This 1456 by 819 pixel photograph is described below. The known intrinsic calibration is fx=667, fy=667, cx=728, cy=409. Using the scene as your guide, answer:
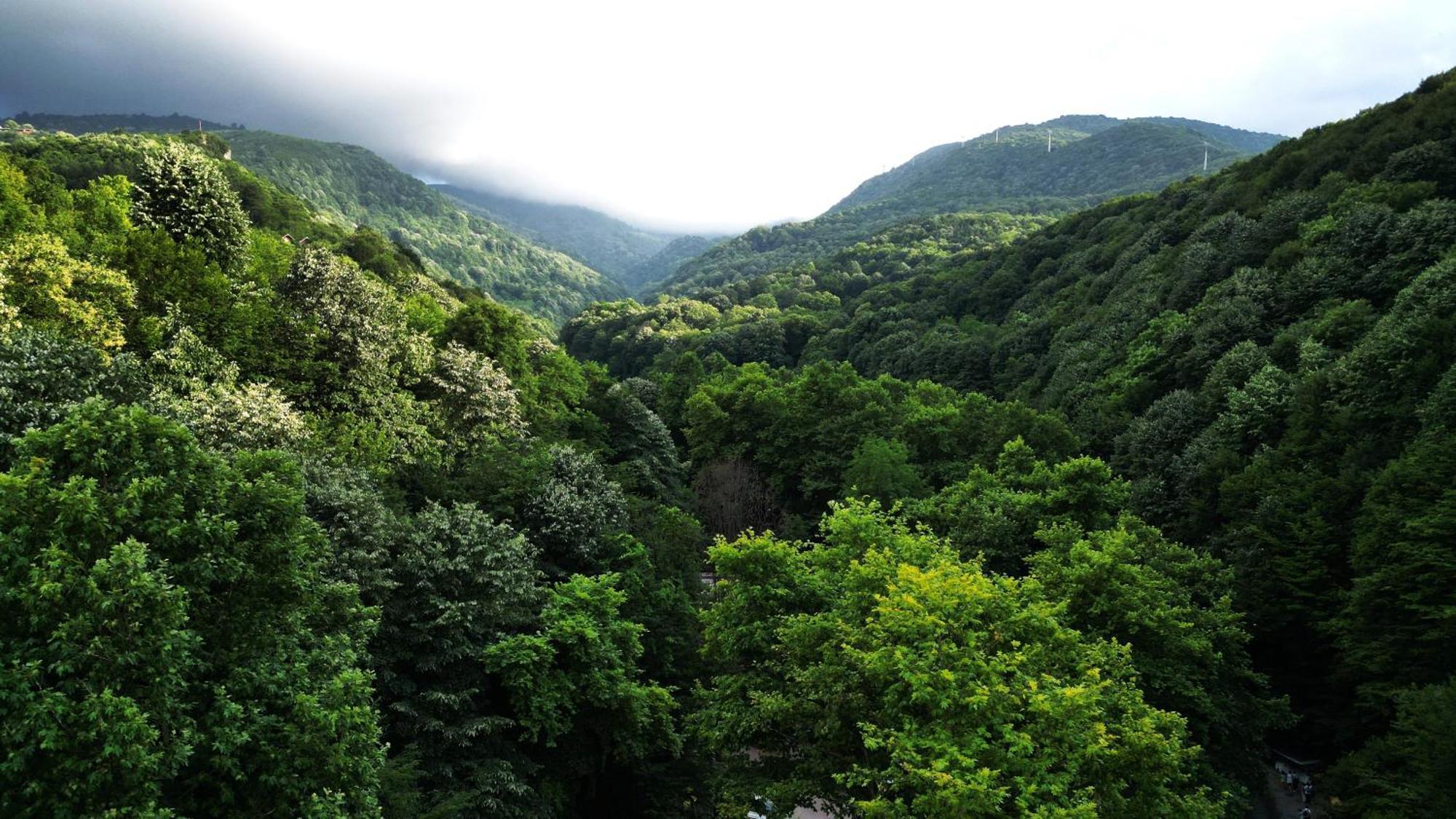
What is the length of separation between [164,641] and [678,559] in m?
23.9

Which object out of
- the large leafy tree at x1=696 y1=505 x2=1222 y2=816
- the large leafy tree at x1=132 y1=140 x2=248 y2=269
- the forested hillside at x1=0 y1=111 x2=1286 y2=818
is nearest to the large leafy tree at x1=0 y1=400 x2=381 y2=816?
the forested hillside at x1=0 y1=111 x2=1286 y2=818

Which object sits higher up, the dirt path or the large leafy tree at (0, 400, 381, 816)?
the large leafy tree at (0, 400, 381, 816)

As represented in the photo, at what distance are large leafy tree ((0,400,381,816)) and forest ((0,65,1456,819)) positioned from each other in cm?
8

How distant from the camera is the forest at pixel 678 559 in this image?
11.9 m

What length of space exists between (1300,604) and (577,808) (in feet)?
96.8

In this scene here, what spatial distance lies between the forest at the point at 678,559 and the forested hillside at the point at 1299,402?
23cm

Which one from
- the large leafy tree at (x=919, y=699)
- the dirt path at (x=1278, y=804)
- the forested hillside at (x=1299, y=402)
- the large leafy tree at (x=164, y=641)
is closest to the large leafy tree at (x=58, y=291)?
the large leafy tree at (x=164, y=641)

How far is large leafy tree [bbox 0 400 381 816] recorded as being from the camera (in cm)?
962

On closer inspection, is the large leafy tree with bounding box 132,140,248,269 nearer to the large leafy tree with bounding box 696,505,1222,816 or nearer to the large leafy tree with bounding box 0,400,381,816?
the large leafy tree with bounding box 0,400,381,816

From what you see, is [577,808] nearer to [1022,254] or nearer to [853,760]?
[853,760]

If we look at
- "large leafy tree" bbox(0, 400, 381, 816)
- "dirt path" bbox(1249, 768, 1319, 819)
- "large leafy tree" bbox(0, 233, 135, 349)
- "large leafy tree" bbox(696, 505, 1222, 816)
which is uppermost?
"large leafy tree" bbox(0, 233, 135, 349)

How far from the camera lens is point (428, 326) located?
45469mm

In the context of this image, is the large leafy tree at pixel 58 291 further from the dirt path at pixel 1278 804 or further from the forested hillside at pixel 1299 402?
the dirt path at pixel 1278 804

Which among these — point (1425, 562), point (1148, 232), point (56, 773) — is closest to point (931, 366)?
point (1148, 232)
